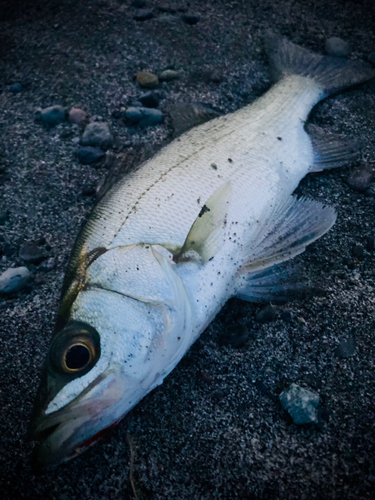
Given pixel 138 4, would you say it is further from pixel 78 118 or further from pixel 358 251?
pixel 358 251

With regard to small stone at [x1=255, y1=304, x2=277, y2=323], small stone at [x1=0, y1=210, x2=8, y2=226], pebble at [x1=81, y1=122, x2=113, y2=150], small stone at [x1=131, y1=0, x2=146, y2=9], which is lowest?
small stone at [x1=0, y1=210, x2=8, y2=226]

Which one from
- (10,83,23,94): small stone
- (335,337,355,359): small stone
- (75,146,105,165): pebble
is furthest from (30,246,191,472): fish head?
(10,83,23,94): small stone

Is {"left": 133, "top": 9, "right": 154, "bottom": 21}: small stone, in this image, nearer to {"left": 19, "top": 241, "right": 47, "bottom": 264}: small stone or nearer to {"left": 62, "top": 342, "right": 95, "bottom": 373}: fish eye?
{"left": 19, "top": 241, "right": 47, "bottom": 264}: small stone

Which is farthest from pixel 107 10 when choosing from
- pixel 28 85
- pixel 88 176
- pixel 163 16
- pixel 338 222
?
pixel 338 222

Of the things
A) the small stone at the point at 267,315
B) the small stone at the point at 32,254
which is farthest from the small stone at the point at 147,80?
the small stone at the point at 267,315

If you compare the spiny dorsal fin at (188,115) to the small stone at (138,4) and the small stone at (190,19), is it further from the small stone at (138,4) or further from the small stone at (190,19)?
the small stone at (138,4)

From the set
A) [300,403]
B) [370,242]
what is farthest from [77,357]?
[370,242]
